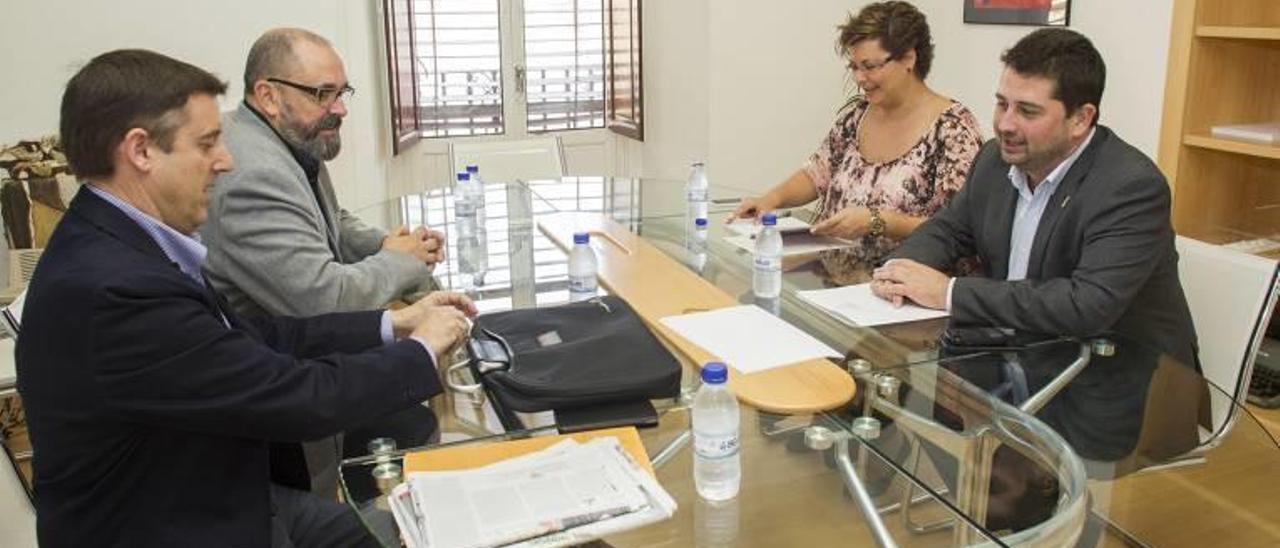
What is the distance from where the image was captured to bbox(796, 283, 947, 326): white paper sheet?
1.91 meters

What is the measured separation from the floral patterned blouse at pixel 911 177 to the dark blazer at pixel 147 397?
4.97ft

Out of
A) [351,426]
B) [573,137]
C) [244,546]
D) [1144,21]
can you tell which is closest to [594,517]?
[351,426]

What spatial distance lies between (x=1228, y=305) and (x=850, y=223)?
0.89 metres

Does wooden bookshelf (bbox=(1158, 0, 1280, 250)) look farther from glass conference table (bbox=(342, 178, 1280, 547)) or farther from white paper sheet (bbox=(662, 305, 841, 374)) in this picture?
white paper sheet (bbox=(662, 305, 841, 374))

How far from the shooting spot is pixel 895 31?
107 inches

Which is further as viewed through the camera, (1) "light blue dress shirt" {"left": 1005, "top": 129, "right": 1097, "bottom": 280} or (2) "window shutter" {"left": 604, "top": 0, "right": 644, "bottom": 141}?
(2) "window shutter" {"left": 604, "top": 0, "right": 644, "bottom": 141}

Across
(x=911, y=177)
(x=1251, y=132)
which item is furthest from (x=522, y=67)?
(x=1251, y=132)

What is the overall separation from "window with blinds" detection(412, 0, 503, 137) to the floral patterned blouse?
238 cm

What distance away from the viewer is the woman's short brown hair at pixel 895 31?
2.71 meters

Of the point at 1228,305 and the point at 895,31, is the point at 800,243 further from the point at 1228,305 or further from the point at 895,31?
the point at 1228,305

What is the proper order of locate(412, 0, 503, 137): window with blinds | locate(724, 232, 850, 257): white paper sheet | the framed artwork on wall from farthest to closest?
locate(412, 0, 503, 137): window with blinds < the framed artwork on wall < locate(724, 232, 850, 257): white paper sheet

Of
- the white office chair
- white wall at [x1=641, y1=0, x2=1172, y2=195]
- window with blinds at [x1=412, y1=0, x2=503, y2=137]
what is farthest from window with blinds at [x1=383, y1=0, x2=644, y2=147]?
the white office chair

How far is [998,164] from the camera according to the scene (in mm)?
2258

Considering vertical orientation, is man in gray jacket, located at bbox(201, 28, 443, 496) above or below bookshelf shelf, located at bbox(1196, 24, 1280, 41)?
below
